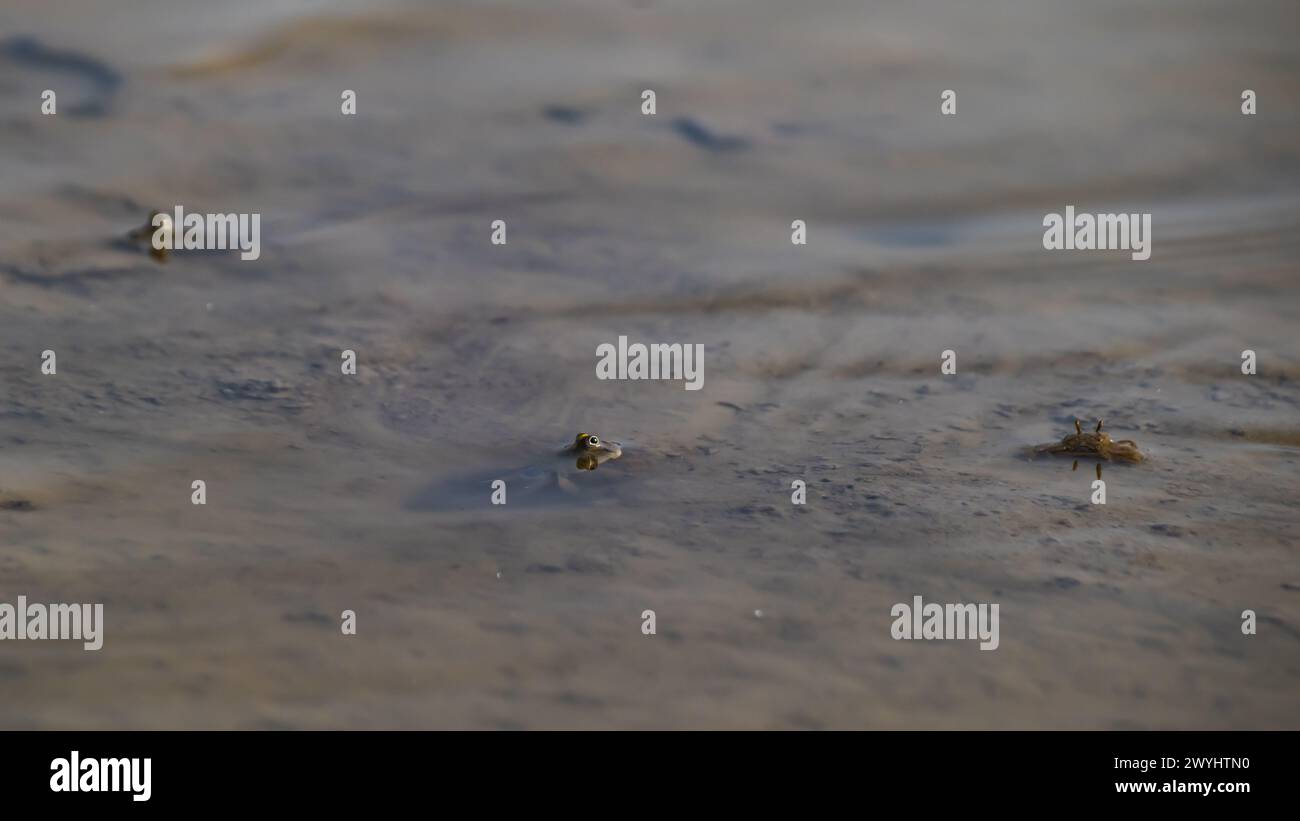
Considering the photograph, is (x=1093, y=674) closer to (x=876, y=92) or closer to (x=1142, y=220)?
(x=1142, y=220)

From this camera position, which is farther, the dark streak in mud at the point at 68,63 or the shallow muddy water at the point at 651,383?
the dark streak in mud at the point at 68,63

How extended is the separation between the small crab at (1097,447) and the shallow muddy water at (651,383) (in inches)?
2.8

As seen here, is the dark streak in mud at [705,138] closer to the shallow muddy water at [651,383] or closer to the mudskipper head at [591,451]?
the shallow muddy water at [651,383]

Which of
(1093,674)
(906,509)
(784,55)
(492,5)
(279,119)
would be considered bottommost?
(1093,674)

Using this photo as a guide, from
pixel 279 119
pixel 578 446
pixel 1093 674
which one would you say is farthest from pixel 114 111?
pixel 1093 674

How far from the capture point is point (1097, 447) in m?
4.41

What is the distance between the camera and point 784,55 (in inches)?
300

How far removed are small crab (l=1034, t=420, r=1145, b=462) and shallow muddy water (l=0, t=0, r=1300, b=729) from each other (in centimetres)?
7

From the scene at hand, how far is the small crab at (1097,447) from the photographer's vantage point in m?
4.42

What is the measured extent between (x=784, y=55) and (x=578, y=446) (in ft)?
13.2

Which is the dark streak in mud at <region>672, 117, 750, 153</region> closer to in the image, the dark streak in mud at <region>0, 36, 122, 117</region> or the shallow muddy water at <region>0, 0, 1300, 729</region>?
the shallow muddy water at <region>0, 0, 1300, 729</region>

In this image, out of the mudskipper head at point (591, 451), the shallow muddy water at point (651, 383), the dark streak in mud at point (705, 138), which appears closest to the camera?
the shallow muddy water at point (651, 383)

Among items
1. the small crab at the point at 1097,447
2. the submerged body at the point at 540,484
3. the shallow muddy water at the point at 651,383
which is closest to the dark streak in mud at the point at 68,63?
the shallow muddy water at the point at 651,383

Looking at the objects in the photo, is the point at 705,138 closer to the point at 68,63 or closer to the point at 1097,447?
the point at 1097,447
